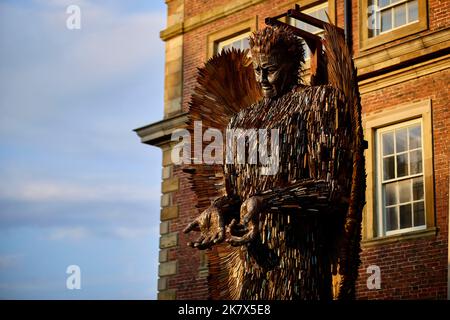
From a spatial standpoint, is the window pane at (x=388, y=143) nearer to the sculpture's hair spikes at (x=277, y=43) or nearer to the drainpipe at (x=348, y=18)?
the drainpipe at (x=348, y=18)

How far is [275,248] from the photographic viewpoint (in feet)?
19.4

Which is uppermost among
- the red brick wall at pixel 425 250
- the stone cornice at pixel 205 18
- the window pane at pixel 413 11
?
the stone cornice at pixel 205 18

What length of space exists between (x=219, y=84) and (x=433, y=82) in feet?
30.8

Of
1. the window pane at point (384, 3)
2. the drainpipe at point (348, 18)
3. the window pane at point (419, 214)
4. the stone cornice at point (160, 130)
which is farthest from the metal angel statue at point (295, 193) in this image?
the stone cornice at point (160, 130)

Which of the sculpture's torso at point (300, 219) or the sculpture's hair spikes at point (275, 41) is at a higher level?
the sculpture's hair spikes at point (275, 41)

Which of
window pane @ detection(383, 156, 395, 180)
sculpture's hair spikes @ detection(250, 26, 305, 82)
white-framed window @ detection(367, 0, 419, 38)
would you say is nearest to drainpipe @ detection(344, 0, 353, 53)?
white-framed window @ detection(367, 0, 419, 38)

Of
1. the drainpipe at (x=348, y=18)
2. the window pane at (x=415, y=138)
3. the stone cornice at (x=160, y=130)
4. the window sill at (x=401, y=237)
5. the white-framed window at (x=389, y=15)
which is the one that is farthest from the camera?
the stone cornice at (x=160, y=130)

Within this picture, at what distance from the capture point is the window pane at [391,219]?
15648 millimetres

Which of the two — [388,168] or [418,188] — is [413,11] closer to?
[388,168]

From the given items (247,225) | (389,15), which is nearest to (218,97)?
(247,225)

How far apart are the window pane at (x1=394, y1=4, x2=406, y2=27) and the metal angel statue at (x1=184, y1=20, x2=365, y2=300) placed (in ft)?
34.0
